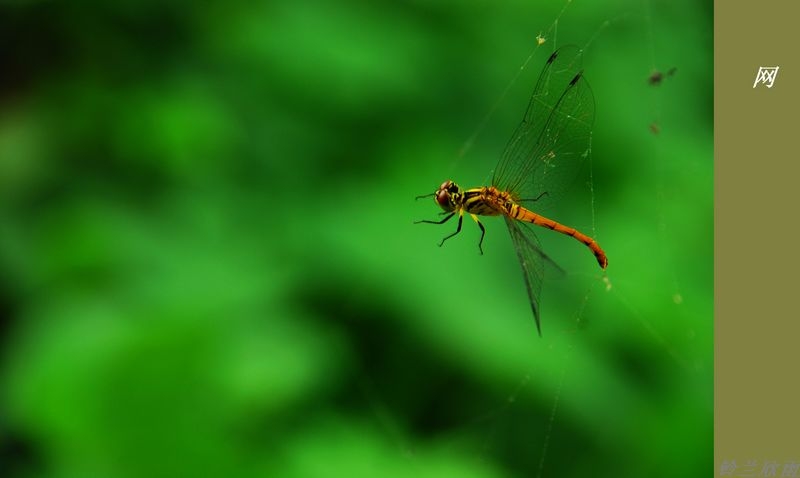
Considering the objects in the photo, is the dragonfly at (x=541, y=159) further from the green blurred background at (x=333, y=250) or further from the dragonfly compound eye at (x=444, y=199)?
the green blurred background at (x=333, y=250)

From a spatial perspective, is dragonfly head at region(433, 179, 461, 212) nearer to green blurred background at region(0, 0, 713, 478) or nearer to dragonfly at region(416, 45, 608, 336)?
dragonfly at region(416, 45, 608, 336)

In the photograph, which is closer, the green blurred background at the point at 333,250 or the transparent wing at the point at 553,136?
the transparent wing at the point at 553,136

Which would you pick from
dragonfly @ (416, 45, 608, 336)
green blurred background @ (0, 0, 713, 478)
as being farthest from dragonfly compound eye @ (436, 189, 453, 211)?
green blurred background @ (0, 0, 713, 478)

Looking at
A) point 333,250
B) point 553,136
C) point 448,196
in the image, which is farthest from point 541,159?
point 333,250

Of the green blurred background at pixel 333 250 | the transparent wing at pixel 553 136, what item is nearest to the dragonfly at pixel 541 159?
the transparent wing at pixel 553 136

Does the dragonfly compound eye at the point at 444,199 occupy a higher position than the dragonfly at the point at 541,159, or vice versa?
the dragonfly at the point at 541,159

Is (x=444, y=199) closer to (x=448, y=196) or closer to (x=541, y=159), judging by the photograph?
(x=448, y=196)

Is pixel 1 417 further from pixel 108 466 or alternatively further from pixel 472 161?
pixel 472 161
